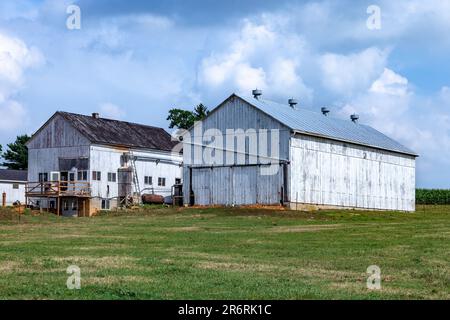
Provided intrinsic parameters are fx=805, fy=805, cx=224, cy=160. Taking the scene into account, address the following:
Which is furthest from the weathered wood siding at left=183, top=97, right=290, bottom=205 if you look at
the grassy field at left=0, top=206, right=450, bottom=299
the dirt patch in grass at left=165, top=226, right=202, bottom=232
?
the dirt patch in grass at left=165, top=226, right=202, bottom=232

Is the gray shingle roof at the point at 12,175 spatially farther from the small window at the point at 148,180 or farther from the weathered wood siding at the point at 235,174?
the weathered wood siding at the point at 235,174

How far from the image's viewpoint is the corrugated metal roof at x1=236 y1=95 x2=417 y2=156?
6022 cm

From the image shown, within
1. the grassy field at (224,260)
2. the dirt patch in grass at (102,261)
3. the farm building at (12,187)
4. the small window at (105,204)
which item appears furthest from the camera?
the farm building at (12,187)

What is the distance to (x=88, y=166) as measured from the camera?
65.7m

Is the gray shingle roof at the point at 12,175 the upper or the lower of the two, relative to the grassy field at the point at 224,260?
upper

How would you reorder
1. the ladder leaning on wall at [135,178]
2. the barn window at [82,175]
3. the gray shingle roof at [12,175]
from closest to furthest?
the barn window at [82,175] < the ladder leaning on wall at [135,178] < the gray shingle roof at [12,175]

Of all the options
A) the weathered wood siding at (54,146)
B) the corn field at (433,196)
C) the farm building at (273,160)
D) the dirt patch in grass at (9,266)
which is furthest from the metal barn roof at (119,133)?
the dirt patch in grass at (9,266)

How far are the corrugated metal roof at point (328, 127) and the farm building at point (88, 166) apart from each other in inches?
530

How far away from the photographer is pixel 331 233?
35.3 meters

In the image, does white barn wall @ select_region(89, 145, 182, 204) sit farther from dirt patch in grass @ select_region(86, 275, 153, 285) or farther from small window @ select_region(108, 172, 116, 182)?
dirt patch in grass @ select_region(86, 275, 153, 285)

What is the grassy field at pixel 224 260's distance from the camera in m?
16.8

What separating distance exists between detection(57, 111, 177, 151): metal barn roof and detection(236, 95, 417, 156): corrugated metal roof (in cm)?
1344
